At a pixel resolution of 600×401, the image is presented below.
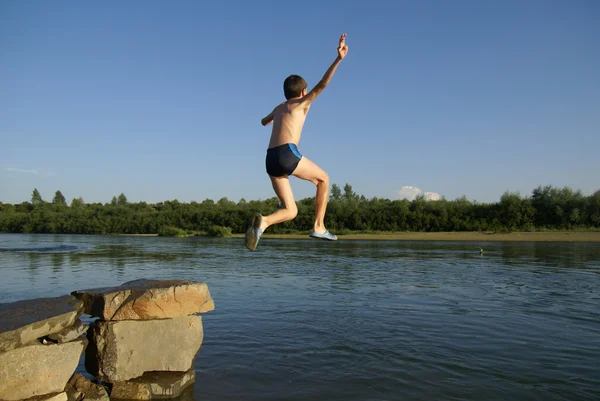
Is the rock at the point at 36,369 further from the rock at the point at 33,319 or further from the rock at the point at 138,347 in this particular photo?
the rock at the point at 138,347

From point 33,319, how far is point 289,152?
14.2ft

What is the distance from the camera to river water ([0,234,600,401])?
352 inches

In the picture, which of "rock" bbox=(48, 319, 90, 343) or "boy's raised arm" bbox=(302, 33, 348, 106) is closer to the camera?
"boy's raised arm" bbox=(302, 33, 348, 106)

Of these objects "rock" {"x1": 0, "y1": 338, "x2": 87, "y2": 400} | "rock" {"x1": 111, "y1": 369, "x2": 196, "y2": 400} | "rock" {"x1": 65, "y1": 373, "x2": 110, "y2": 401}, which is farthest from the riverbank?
"rock" {"x1": 0, "y1": 338, "x2": 87, "y2": 400}

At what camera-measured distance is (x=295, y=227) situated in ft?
302

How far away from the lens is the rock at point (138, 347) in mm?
8055

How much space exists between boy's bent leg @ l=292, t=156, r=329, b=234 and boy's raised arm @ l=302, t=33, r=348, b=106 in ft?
2.60

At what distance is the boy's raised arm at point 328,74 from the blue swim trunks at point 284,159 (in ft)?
2.09

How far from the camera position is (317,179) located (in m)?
6.46

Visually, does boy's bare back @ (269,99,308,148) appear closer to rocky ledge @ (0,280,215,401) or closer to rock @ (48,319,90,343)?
rocky ledge @ (0,280,215,401)

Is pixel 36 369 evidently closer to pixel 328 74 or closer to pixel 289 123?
pixel 289 123

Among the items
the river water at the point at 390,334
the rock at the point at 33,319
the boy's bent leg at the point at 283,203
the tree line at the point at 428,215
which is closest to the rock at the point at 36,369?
the rock at the point at 33,319

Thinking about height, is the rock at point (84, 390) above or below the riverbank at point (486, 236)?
below

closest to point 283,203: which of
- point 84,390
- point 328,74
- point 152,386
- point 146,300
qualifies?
point 328,74
